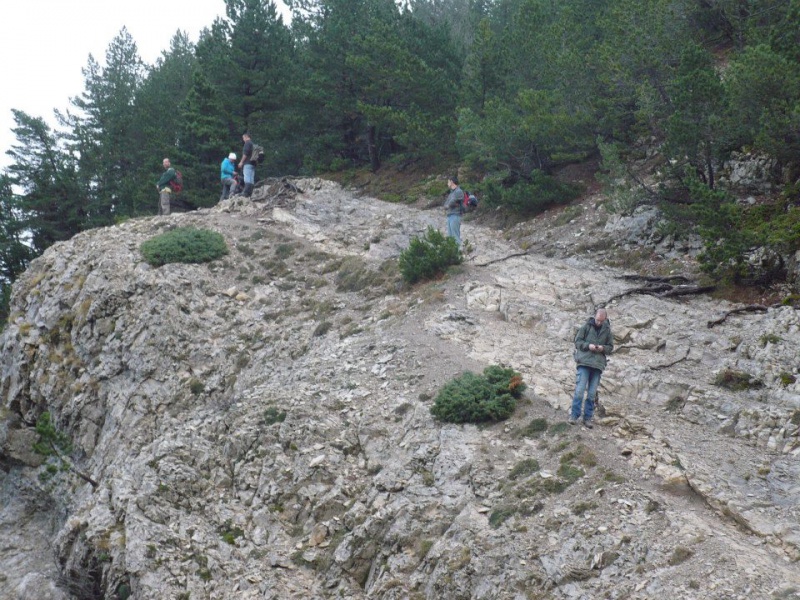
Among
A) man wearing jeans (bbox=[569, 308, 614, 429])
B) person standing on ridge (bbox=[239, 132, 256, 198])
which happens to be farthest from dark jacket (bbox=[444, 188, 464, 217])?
person standing on ridge (bbox=[239, 132, 256, 198])

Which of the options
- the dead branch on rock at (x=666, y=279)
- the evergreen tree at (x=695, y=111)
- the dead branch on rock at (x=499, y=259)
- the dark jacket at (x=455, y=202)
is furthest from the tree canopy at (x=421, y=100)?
the dark jacket at (x=455, y=202)

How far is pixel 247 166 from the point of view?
28.2 meters

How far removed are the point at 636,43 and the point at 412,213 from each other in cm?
1106

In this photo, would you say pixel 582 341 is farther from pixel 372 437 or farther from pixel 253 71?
pixel 253 71

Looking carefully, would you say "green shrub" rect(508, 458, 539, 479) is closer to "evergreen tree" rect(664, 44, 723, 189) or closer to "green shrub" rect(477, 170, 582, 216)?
"evergreen tree" rect(664, 44, 723, 189)

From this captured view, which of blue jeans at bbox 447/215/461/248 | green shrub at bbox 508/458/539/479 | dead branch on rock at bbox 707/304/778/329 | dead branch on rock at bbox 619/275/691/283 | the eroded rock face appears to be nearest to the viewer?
the eroded rock face

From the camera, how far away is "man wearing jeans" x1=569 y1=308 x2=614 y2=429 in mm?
12531

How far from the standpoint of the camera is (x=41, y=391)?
23.0 meters

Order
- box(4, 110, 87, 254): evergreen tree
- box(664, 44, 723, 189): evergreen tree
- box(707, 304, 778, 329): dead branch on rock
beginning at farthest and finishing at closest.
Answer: box(4, 110, 87, 254): evergreen tree → box(664, 44, 723, 189): evergreen tree → box(707, 304, 778, 329): dead branch on rock

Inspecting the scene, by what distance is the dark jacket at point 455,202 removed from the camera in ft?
65.9

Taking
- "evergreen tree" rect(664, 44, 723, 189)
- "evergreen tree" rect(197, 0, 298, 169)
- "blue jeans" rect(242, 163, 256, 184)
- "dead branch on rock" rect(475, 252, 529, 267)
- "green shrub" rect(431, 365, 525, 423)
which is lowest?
"green shrub" rect(431, 365, 525, 423)

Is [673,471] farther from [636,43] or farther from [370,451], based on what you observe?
[636,43]

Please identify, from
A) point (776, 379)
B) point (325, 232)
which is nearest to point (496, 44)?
point (325, 232)

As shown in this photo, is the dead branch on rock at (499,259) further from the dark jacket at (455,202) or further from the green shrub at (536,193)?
the green shrub at (536,193)
